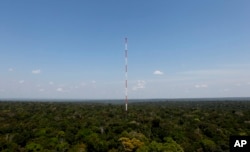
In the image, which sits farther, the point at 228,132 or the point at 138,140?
the point at 228,132

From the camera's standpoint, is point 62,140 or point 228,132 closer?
point 62,140

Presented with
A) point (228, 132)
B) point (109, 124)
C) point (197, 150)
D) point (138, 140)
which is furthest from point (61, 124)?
point (228, 132)

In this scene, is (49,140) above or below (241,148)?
below

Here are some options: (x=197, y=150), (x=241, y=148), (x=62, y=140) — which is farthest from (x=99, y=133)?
(x=241, y=148)

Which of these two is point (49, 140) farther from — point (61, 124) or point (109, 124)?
point (109, 124)

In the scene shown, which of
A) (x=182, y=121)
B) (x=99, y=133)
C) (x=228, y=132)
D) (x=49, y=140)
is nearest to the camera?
(x=49, y=140)

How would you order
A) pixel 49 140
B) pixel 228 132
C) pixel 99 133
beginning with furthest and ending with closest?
pixel 228 132
pixel 99 133
pixel 49 140

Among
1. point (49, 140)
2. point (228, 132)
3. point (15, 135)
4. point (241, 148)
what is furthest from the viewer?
point (228, 132)

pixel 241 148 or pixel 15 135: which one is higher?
pixel 241 148

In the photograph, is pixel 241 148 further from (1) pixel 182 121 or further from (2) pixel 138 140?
(1) pixel 182 121
